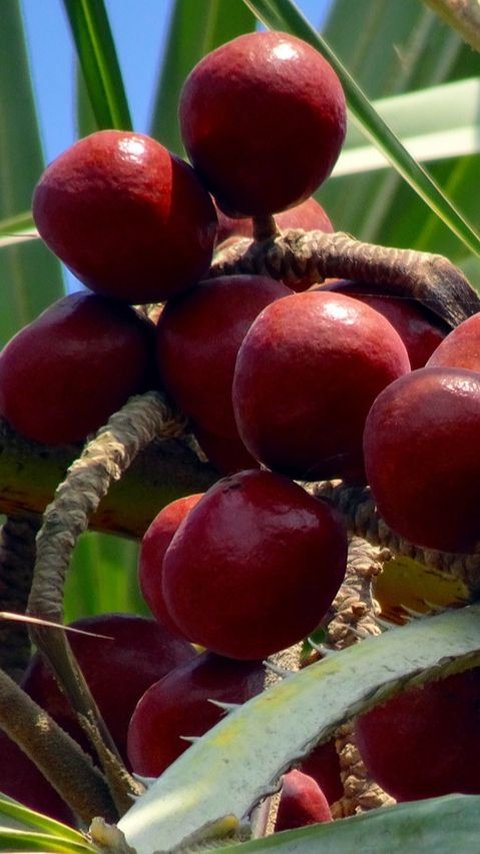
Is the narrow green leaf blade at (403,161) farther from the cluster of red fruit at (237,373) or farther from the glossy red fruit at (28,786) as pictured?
the glossy red fruit at (28,786)

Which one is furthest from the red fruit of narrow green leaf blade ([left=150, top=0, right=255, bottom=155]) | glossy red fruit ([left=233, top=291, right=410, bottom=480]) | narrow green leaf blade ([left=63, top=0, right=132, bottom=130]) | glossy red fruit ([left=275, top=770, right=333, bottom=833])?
narrow green leaf blade ([left=150, top=0, right=255, bottom=155])

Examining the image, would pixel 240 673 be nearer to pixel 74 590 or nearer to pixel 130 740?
pixel 130 740

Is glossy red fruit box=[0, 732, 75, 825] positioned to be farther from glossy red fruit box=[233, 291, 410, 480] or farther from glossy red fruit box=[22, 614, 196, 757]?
glossy red fruit box=[233, 291, 410, 480]

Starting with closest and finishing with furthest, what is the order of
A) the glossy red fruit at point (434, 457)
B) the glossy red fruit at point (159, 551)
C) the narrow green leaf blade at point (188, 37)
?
the glossy red fruit at point (434, 457), the glossy red fruit at point (159, 551), the narrow green leaf blade at point (188, 37)

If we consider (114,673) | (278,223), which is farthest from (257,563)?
(278,223)

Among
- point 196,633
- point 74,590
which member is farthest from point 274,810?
point 74,590

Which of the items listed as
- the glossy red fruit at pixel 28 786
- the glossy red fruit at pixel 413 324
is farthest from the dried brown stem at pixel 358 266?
the glossy red fruit at pixel 28 786

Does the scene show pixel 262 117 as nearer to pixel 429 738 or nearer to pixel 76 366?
pixel 76 366
